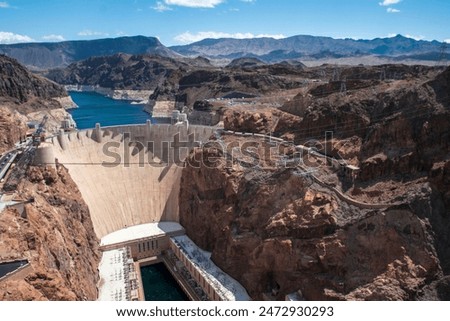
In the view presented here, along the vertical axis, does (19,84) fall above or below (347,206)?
above

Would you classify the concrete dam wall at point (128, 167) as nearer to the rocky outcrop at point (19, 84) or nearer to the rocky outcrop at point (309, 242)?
the rocky outcrop at point (309, 242)

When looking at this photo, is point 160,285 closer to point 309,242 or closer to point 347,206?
point 309,242

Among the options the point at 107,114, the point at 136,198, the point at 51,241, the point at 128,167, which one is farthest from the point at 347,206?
the point at 107,114

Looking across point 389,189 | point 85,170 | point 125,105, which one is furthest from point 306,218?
point 125,105

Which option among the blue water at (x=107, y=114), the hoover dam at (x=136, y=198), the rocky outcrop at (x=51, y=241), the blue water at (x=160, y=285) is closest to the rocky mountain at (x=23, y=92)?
the blue water at (x=107, y=114)

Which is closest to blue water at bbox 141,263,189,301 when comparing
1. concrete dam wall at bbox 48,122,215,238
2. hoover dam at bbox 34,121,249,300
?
hoover dam at bbox 34,121,249,300

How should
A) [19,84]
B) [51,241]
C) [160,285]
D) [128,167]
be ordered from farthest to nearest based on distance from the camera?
[19,84] < [128,167] < [160,285] < [51,241]
